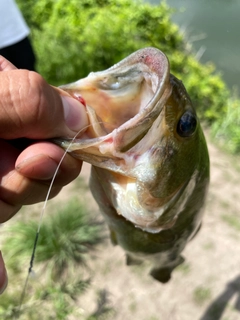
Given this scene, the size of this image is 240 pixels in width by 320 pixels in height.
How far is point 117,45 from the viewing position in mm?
5402

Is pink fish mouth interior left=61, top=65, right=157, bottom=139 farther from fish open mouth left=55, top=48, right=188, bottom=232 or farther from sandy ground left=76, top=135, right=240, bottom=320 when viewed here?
sandy ground left=76, top=135, right=240, bottom=320

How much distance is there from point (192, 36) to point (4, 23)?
15.3ft

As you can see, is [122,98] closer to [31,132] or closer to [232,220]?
[31,132]

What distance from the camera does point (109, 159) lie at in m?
1.25

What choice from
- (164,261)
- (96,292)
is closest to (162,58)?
(164,261)

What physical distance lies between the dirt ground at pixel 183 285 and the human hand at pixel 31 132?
2190mm

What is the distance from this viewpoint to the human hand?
43.3 inches

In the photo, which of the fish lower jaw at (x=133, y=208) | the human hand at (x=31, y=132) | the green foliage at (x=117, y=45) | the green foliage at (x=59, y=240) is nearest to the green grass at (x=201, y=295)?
the green foliage at (x=59, y=240)

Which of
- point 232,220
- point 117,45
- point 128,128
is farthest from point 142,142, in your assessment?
point 117,45

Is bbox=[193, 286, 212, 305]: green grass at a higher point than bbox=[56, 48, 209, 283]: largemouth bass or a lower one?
lower

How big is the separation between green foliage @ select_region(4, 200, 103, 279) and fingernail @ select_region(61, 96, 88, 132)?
2.50 metres

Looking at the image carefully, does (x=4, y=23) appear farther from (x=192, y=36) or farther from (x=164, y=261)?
(x=192, y=36)

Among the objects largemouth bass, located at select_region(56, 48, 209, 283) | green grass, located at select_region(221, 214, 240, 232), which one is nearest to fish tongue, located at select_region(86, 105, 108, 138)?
largemouth bass, located at select_region(56, 48, 209, 283)

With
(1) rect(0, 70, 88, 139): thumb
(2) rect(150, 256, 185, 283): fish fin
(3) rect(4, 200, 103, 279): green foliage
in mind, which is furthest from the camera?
(3) rect(4, 200, 103, 279): green foliage
